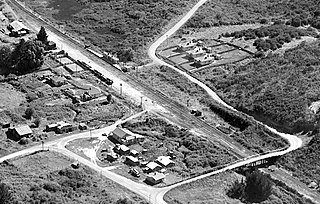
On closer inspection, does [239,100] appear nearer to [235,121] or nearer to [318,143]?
[235,121]

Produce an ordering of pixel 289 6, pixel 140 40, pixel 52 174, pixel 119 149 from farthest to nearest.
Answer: pixel 289 6
pixel 140 40
pixel 119 149
pixel 52 174

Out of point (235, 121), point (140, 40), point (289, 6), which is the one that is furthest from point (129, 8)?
point (235, 121)

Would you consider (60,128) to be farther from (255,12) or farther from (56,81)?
(255,12)

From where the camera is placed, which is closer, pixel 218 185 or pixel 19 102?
pixel 218 185

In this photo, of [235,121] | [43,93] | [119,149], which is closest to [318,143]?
[235,121]

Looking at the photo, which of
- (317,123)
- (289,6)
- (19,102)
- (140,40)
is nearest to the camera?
(317,123)

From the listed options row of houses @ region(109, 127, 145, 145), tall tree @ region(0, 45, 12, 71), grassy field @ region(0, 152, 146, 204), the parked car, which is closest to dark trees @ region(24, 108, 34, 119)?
grassy field @ region(0, 152, 146, 204)

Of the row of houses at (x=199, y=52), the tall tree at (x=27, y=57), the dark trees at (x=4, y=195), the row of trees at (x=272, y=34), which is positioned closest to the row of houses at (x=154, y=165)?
the dark trees at (x=4, y=195)
